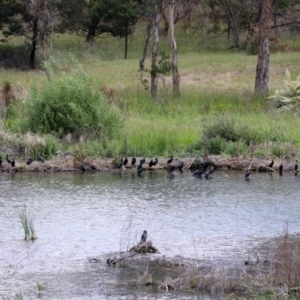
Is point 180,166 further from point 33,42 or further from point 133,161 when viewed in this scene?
point 33,42

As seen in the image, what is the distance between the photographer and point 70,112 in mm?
20422

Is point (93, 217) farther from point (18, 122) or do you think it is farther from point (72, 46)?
point (72, 46)

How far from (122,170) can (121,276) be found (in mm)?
8232

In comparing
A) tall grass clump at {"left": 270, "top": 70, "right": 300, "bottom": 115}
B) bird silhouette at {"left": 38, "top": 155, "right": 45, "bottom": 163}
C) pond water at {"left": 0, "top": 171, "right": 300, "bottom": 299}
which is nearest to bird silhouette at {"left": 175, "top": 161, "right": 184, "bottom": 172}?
pond water at {"left": 0, "top": 171, "right": 300, "bottom": 299}

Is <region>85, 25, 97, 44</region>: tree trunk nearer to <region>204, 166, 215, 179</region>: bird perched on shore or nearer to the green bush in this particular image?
the green bush

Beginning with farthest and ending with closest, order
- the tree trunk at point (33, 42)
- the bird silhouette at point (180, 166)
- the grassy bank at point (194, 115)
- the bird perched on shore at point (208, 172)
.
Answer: the tree trunk at point (33, 42) → the grassy bank at point (194, 115) → the bird silhouette at point (180, 166) → the bird perched on shore at point (208, 172)

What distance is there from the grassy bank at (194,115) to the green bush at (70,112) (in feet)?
1.42

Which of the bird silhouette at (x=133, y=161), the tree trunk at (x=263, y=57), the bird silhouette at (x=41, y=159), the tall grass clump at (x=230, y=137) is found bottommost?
the bird silhouette at (x=41, y=159)

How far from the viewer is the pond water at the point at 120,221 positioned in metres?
9.92

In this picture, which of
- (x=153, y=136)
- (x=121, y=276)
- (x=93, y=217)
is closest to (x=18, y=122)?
(x=153, y=136)

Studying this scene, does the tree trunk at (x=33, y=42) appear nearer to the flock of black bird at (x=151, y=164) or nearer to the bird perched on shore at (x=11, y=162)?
the bird perched on shore at (x=11, y=162)

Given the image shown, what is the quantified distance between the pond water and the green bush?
2675 millimetres

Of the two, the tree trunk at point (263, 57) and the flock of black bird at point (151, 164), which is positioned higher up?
the tree trunk at point (263, 57)

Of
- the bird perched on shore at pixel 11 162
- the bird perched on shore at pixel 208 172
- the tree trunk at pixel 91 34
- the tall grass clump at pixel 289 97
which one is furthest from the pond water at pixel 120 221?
the tree trunk at pixel 91 34
